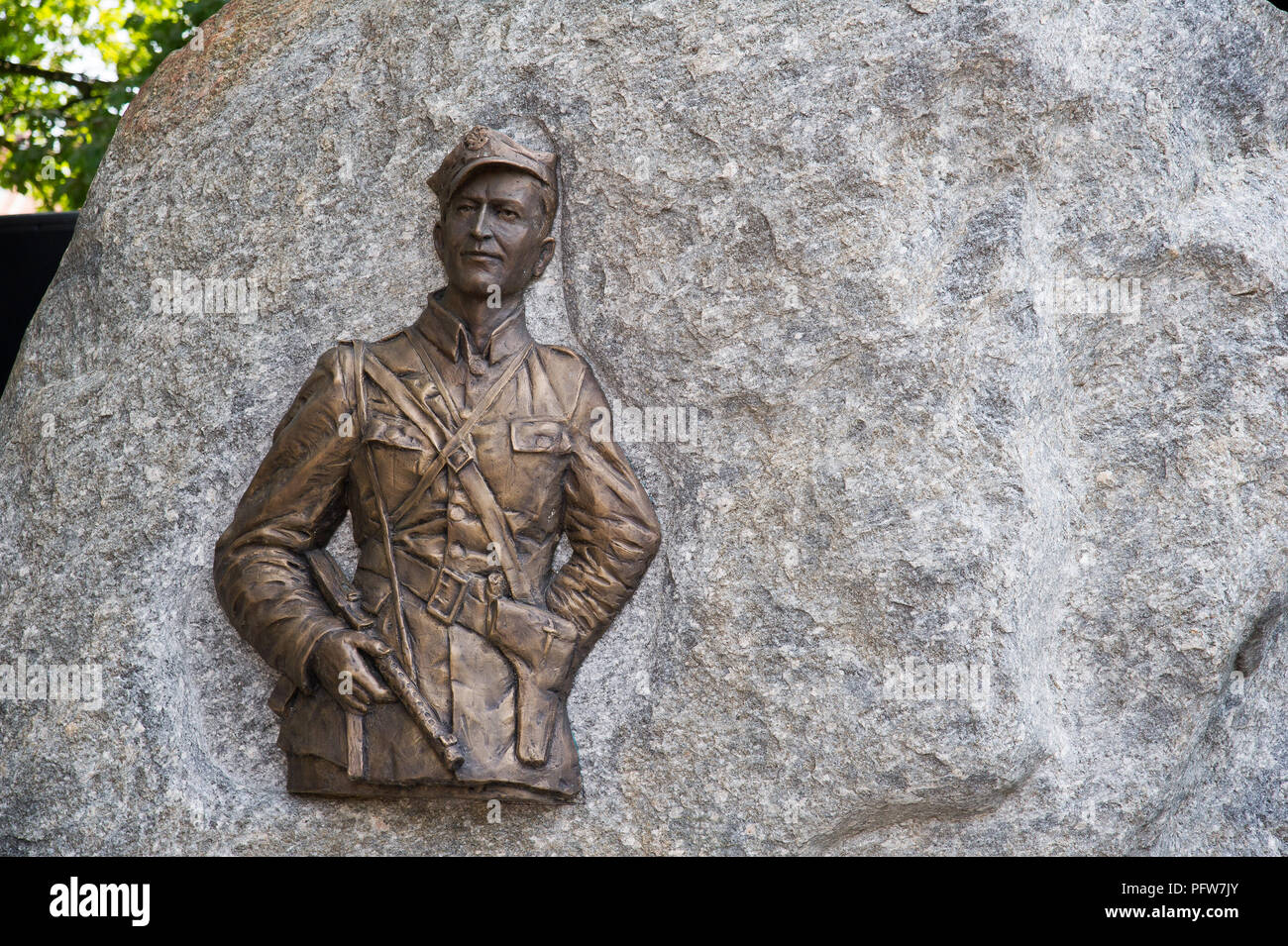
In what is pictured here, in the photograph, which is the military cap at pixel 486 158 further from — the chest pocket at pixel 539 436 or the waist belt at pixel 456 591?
the waist belt at pixel 456 591

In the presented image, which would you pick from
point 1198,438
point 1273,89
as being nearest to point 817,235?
point 1198,438

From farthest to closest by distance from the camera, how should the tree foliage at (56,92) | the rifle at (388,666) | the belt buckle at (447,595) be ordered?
1. the tree foliage at (56,92)
2. the belt buckle at (447,595)
3. the rifle at (388,666)

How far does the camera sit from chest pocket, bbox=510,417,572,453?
421cm

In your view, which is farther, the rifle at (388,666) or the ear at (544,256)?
the ear at (544,256)

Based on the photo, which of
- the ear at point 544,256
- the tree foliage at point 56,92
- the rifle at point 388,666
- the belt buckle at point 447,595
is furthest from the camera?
the tree foliage at point 56,92

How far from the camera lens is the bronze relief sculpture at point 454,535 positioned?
415 cm

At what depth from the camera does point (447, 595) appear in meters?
4.20

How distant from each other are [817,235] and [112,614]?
2.40 metres

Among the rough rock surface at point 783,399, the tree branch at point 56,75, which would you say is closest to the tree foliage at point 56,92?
the tree branch at point 56,75

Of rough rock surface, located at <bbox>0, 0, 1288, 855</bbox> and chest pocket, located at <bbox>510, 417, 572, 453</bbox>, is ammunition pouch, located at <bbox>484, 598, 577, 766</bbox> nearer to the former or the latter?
rough rock surface, located at <bbox>0, 0, 1288, 855</bbox>

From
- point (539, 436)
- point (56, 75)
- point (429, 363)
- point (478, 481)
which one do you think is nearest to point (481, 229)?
point (429, 363)

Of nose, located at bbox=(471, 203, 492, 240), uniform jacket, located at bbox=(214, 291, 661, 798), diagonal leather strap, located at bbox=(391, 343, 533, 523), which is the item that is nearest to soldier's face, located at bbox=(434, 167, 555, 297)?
nose, located at bbox=(471, 203, 492, 240)

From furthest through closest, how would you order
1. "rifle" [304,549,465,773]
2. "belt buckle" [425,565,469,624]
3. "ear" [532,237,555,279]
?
"ear" [532,237,555,279] < "belt buckle" [425,565,469,624] < "rifle" [304,549,465,773]

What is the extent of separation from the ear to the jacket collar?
0.14m
